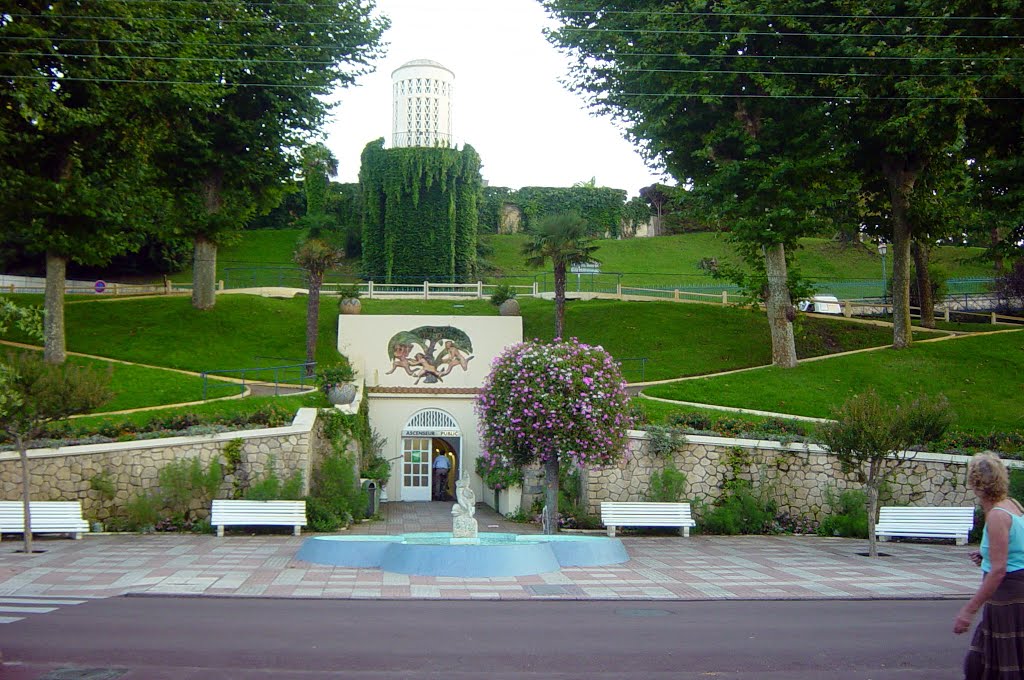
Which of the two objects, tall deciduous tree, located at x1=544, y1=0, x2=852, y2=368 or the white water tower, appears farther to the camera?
the white water tower

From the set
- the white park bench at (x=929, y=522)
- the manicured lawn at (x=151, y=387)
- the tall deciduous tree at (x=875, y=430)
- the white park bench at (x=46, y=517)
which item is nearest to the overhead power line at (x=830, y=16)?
the tall deciduous tree at (x=875, y=430)

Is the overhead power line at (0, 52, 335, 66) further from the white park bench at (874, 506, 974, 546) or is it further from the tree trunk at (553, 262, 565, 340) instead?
the white park bench at (874, 506, 974, 546)

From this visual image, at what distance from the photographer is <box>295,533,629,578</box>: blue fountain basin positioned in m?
13.7

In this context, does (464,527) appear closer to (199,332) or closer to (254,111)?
(199,332)

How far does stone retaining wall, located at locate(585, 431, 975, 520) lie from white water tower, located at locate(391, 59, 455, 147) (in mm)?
31400

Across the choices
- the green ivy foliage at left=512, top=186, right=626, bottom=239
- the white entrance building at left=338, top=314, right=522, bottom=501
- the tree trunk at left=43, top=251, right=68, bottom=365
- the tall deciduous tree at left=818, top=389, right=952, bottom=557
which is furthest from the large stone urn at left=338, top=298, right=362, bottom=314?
the green ivy foliage at left=512, top=186, right=626, bottom=239

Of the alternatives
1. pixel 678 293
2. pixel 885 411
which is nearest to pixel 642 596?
pixel 885 411

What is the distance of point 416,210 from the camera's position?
4938cm

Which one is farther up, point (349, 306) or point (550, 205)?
point (550, 205)

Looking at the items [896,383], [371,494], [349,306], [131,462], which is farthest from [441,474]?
[896,383]

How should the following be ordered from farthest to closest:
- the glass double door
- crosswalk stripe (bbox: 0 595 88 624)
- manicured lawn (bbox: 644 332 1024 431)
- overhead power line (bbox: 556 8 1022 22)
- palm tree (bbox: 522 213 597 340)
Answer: palm tree (bbox: 522 213 597 340), the glass double door, manicured lawn (bbox: 644 332 1024 431), overhead power line (bbox: 556 8 1022 22), crosswalk stripe (bbox: 0 595 88 624)

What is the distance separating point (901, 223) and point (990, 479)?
86.6 feet

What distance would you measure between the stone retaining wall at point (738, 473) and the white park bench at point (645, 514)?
46.0 inches

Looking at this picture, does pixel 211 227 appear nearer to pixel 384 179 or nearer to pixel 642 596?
pixel 384 179
